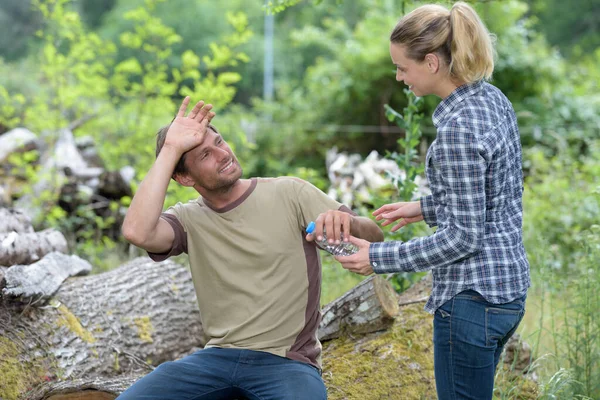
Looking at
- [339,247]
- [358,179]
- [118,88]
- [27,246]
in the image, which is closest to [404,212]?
[339,247]

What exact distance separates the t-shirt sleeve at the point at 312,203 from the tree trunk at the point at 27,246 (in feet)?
7.66

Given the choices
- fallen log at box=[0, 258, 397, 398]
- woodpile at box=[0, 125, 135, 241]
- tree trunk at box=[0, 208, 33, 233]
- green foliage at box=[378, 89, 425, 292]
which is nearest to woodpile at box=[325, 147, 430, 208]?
woodpile at box=[0, 125, 135, 241]

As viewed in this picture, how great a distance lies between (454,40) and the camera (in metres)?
2.28

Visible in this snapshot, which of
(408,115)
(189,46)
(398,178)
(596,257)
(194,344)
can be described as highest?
(189,46)

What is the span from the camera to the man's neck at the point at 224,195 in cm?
282

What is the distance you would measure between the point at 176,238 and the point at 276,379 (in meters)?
0.65

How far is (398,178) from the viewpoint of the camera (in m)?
4.36

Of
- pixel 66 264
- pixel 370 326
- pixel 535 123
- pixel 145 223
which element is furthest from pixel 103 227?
pixel 535 123

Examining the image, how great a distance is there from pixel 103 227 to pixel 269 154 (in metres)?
5.95

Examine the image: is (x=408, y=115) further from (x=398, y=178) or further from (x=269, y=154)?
(x=269, y=154)

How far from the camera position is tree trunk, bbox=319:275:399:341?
363 cm

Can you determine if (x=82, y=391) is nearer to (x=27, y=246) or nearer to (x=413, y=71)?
(x=27, y=246)

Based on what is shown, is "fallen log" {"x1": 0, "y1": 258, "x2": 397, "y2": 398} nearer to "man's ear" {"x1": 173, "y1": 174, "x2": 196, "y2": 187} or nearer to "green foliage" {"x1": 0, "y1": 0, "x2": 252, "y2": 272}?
"man's ear" {"x1": 173, "y1": 174, "x2": 196, "y2": 187}

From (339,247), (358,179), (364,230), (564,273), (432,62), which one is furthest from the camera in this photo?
(358,179)
